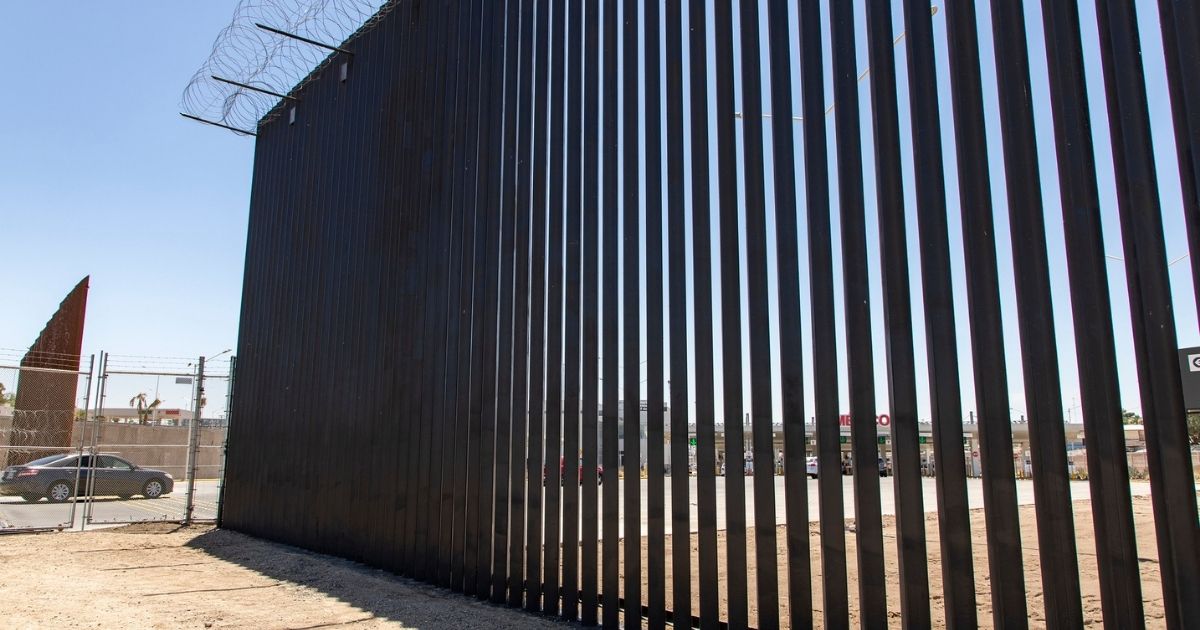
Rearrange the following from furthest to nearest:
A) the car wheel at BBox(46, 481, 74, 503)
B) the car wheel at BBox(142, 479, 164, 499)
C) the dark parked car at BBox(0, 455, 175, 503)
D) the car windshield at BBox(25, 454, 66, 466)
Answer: the car wheel at BBox(142, 479, 164, 499), the car wheel at BBox(46, 481, 74, 503), the car windshield at BBox(25, 454, 66, 466), the dark parked car at BBox(0, 455, 175, 503)

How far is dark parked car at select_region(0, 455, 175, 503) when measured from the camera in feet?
44.3

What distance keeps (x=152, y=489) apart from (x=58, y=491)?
2.06 metres

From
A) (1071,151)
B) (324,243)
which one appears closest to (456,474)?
(324,243)

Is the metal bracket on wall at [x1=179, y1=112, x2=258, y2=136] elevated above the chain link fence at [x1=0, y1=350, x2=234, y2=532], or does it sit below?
above

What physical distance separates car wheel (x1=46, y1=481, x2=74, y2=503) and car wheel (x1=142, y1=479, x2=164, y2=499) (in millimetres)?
1661

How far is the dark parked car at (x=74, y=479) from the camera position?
13.5 meters

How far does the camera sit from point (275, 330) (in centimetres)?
1136

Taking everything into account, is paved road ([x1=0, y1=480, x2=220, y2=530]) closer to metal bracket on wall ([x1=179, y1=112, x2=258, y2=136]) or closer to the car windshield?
the car windshield

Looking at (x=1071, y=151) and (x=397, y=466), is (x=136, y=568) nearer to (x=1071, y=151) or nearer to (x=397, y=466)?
(x=397, y=466)

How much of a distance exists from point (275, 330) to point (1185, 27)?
427 inches

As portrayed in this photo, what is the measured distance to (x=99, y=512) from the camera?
13.6 metres

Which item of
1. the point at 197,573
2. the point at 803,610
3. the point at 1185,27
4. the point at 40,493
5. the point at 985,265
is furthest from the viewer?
the point at 40,493

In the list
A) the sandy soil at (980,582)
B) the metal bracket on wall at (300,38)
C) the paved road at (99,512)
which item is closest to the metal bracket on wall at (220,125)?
the metal bracket on wall at (300,38)

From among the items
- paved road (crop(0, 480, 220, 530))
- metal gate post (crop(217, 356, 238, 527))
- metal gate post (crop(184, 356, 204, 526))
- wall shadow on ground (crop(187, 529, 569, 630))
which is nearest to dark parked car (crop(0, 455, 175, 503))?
paved road (crop(0, 480, 220, 530))
